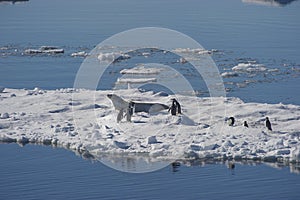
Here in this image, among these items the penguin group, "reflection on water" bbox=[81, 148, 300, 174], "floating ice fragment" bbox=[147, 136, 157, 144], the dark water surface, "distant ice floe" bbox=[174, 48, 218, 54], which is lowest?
the dark water surface

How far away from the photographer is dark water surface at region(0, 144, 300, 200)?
15.6 metres

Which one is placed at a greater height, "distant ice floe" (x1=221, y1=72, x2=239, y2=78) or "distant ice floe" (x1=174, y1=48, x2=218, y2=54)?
"distant ice floe" (x1=174, y1=48, x2=218, y2=54)

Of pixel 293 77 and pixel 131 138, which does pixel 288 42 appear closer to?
pixel 293 77

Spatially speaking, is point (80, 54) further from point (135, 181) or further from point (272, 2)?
point (272, 2)

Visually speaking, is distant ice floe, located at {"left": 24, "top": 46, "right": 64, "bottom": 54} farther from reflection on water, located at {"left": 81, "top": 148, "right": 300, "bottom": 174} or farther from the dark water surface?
reflection on water, located at {"left": 81, "top": 148, "right": 300, "bottom": 174}

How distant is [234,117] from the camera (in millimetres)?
21141

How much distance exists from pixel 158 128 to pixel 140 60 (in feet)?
36.1

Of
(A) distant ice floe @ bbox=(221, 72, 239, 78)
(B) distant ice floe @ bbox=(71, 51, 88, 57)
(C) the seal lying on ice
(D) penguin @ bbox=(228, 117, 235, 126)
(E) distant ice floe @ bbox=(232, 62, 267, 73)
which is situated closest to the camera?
(D) penguin @ bbox=(228, 117, 235, 126)

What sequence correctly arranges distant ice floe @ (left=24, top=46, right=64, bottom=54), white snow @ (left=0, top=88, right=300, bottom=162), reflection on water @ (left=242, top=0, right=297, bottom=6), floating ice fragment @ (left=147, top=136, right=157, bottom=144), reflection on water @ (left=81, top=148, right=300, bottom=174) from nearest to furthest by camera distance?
reflection on water @ (left=81, top=148, right=300, bottom=174) → white snow @ (left=0, top=88, right=300, bottom=162) → floating ice fragment @ (left=147, top=136, right=157, bottom=144) → distant ice floe @ (left=24, top=46, right=64, bottom=54) → reflection on water @ (left=242, top=0, right=297, bottom=6)

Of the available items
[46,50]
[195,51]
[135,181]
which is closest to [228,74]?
[195,51]

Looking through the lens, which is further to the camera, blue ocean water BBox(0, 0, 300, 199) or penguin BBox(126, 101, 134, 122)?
penguin BBox(126, 101, 134, 122)

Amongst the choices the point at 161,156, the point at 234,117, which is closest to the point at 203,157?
the point at 161,156

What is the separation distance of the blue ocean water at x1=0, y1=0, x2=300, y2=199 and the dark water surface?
0.07 ft

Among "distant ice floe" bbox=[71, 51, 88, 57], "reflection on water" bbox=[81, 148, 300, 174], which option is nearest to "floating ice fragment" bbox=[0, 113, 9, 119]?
"reflection on water" bbox=[81, 148, 300, 174]
